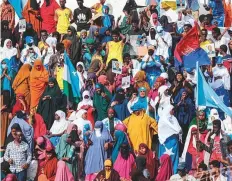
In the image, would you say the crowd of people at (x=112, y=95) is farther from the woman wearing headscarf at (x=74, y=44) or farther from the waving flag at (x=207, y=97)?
the waving flag at (x=207, y=97)

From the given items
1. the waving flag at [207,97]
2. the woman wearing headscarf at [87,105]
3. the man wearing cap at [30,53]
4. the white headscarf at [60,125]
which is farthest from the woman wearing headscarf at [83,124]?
the man wearing cap at [30,53]

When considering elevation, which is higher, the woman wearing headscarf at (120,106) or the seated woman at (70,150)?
the woman wearing headscarf at (120,106)

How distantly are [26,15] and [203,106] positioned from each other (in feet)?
16.1

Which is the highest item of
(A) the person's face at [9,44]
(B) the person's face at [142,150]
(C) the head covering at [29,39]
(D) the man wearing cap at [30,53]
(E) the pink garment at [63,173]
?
(C) the head covering at [29,39]

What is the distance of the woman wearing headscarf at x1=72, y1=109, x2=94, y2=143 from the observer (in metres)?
23.7

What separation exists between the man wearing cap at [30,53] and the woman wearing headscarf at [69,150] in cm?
273

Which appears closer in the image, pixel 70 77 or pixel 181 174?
pixel 181 174

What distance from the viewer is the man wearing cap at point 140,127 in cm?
2355

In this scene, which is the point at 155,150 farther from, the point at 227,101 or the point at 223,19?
the point at 223,19

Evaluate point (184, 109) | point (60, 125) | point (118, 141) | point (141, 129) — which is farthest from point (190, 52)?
point (60, 125)

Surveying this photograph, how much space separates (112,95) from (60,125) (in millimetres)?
1065

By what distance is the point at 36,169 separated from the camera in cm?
2353

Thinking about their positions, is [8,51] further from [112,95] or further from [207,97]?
[207,97]

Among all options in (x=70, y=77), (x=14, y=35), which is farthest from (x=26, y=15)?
(x=70, y=77)
